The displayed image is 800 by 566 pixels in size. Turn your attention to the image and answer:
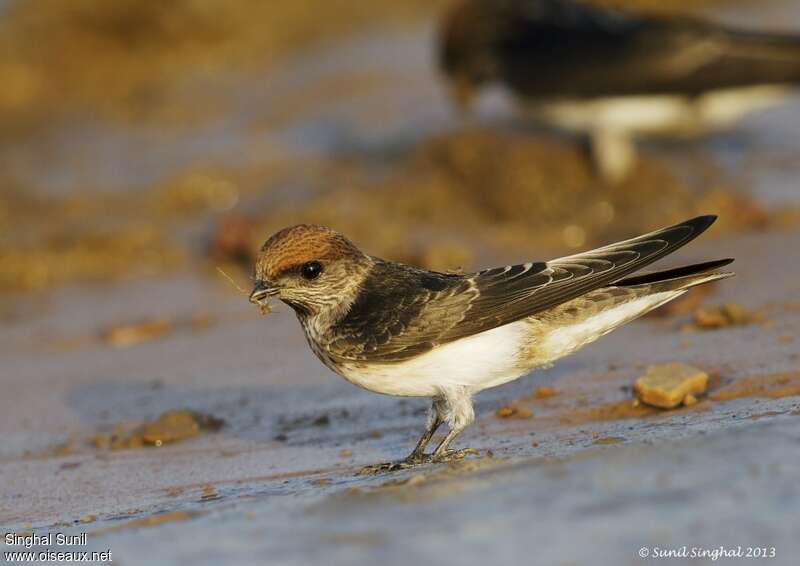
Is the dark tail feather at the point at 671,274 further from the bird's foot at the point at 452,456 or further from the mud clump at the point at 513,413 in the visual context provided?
the bird's foot at the point at 452,456

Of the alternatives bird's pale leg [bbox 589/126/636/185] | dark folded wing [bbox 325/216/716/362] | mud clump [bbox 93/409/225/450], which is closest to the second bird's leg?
dark folded wing [bbox 325/216/716/362]

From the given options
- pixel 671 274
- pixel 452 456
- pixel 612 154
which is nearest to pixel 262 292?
pixel 452 456

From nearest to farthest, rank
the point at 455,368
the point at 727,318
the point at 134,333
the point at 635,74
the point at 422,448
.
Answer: the point at 455,368 < the point at 422,448 < the point at 727,318 < the point at 134,333 < the point at 635,74

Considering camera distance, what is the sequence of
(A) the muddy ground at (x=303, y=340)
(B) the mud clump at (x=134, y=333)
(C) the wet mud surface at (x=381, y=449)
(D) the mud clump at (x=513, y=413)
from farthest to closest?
(B) the mud clump at (x=134, y=333) → (D) the mud clump at (x=513, y=413) → (A) the muddy ground at (x=303, y=340) → (C) the wet mud surface at (x=381, y=449)

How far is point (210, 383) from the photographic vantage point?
23.0 ft

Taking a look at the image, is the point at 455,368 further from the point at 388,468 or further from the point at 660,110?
the point at 660,110

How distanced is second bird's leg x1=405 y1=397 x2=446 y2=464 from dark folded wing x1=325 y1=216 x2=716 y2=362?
1.10 ft

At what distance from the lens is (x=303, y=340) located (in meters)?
7.66

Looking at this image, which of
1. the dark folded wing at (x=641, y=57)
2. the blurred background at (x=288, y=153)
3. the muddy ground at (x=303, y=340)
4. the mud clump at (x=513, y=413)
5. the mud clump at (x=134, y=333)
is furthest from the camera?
the dark folded wing at (x=641, y=57)

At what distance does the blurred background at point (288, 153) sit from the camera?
979 cm

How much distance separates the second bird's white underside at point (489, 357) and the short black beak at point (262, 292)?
0.45m

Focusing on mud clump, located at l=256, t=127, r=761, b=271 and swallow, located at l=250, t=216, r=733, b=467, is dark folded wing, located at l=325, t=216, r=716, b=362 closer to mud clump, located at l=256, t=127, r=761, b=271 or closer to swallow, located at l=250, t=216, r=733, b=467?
swallow, located at l=250, t=216, r=733, b=467

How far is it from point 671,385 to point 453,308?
3.27 feet

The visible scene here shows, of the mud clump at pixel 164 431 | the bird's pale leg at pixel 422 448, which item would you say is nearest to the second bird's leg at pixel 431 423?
the bird's pale leg at pixel 422 448
